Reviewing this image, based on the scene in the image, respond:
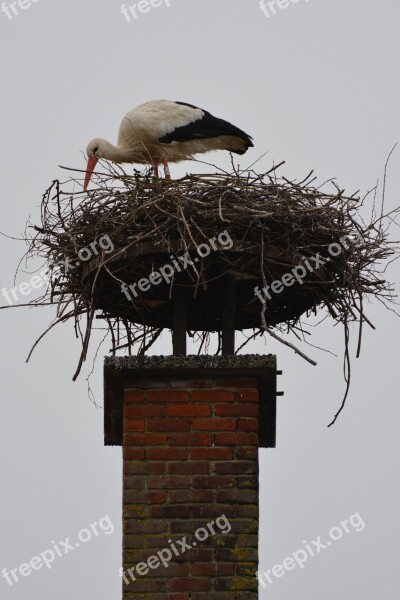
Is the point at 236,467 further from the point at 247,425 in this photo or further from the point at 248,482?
the point at 247,425

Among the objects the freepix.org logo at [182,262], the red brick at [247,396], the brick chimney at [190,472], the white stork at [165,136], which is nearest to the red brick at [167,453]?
the brick chimney at [190,472]

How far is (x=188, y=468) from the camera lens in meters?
6.19

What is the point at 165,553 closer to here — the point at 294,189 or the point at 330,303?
the point at 330,303

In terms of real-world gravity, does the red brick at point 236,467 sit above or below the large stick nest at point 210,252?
below

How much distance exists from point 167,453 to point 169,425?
0.15 metres

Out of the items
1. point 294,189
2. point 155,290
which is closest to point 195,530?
point 155,290

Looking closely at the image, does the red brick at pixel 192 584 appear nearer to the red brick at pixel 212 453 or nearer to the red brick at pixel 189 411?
the red brick at pixel 212 453

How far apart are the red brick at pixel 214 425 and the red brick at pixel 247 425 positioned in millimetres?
30

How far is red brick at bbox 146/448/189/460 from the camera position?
622 centimetres

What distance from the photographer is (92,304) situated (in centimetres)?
684

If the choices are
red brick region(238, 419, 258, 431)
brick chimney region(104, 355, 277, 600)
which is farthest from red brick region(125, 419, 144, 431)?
red brick region(238, 419, 258, 431)

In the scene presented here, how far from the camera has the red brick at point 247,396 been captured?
6.36m

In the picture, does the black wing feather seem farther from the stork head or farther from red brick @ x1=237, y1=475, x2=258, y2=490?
red brick @ x1=237, y1=475, x2=258, y2=490

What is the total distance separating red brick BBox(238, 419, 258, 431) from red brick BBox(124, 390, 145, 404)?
51cm
